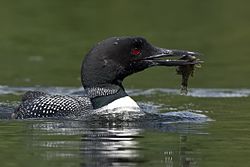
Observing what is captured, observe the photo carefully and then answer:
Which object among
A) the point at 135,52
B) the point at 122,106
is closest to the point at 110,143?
the point at 122,106

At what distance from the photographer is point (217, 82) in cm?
1620

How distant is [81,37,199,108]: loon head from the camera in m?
11.9

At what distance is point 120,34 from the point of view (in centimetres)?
2116

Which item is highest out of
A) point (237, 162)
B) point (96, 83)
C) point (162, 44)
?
point (162, 44)

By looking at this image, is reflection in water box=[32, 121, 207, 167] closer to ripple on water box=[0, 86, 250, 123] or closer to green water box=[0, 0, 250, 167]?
green water box=[0, 0, 250, 167]

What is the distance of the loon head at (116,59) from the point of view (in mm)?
11914

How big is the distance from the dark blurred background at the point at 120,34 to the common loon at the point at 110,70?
12.5 feet

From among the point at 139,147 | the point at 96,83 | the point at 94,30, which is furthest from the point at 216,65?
the point at 139,147

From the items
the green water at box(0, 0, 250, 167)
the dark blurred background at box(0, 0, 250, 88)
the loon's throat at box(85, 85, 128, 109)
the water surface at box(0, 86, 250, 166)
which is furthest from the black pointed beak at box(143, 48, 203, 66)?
the dark blurred background at box(0, 0, 250, 88)

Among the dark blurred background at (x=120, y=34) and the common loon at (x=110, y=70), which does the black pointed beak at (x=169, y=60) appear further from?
the dark blurred background at (x=120, y=34)

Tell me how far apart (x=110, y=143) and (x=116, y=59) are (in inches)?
85.5

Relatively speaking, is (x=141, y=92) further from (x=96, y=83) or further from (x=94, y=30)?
(x=94, y=30)

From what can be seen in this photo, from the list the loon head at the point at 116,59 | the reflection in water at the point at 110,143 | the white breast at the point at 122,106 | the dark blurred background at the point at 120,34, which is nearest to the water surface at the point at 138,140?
the reflection in water at the point at 110,143

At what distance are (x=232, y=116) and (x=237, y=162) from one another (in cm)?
375
